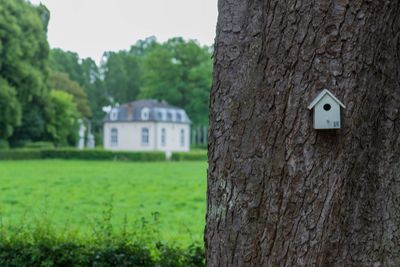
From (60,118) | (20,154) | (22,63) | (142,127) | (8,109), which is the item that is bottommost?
(20,154)

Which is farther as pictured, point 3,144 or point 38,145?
point 38,145

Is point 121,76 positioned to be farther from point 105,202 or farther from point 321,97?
point 321,97

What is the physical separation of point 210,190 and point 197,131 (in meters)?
50.4

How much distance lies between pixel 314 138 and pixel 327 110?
0.11m

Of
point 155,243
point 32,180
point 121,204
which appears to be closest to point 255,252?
point 155,243

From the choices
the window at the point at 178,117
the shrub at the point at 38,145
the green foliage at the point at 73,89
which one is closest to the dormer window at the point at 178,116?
the window at the point at 178,117

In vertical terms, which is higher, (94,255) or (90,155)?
(90,155)

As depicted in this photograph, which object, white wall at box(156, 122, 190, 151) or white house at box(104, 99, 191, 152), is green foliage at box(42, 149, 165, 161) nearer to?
white house at box(104, 99, 191, 152)

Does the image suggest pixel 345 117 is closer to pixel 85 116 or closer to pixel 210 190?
pixel 210 190

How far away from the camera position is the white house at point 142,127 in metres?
43.8

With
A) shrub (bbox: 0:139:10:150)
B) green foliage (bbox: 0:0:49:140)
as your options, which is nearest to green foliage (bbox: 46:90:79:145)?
green foliage (bbox: 0:0:49:140)

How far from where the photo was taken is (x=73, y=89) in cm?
4931

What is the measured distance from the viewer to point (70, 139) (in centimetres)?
4406

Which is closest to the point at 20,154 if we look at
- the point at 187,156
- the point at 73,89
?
the point at 187,156
